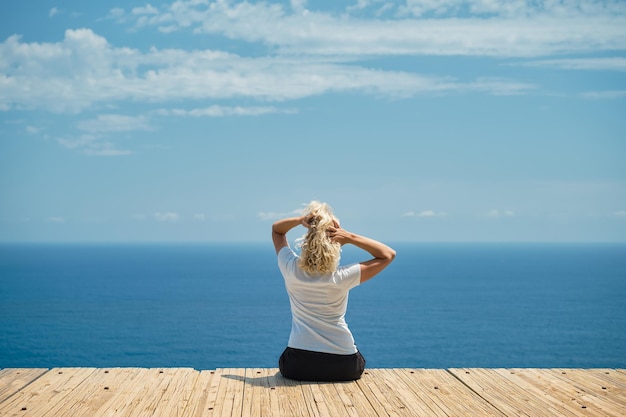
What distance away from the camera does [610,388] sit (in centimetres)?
640

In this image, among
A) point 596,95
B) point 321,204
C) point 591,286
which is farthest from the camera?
point 596,95

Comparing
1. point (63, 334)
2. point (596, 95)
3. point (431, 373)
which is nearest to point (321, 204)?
point (431, 373)

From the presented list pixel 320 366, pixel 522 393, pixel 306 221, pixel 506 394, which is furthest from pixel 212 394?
pixel 522 393

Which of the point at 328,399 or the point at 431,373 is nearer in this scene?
the point at 328,399

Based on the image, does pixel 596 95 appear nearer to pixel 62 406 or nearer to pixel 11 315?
pixel 11 315

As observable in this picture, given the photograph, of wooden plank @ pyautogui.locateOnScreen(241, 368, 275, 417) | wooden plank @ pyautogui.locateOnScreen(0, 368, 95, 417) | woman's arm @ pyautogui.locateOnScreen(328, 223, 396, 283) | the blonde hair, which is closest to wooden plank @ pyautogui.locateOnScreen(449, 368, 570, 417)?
woman's arm @ pyautogui.locateOnScreen(328, 223, 396, 283)

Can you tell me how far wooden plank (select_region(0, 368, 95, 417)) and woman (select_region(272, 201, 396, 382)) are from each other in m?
1.92

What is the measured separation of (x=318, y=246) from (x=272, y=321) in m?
Result: 67.4

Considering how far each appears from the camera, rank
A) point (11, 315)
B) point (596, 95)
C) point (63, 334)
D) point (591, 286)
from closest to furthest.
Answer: point (63, 334) < point (11, 315) < point (591, 286) < point (596, 95)

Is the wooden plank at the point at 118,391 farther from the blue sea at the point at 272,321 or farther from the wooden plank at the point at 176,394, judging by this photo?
the blue sea at the point at 272,321

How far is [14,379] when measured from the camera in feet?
21.2

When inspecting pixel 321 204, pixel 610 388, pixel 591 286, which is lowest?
pixel 591 286

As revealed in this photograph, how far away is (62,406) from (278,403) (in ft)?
5.57

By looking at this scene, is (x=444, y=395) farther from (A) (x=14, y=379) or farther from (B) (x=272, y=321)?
(B) (x=272, y=321)
